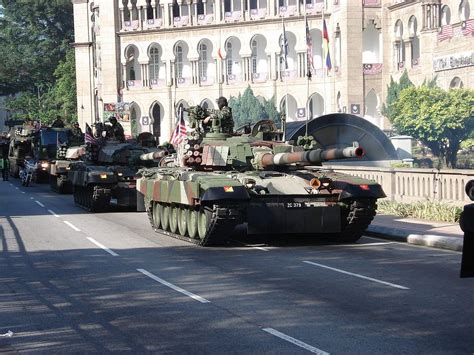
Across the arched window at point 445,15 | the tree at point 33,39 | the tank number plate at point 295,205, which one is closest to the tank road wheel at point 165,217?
the tank number plate at point 295,205

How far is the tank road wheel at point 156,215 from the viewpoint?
20.2 m

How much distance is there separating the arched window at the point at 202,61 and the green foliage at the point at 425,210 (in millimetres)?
52213

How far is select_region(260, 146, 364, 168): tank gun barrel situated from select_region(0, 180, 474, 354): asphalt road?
1.63 meters

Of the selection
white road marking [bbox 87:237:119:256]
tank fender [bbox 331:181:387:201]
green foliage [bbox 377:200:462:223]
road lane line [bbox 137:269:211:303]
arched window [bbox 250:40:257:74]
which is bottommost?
road lane line [bbox 137:269:211:303]

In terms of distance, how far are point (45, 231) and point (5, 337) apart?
1181 centimetres

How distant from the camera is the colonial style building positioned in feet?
187

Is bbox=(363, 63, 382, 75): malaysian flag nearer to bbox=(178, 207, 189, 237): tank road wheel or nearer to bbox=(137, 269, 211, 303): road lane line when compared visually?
bbox=(178, 207, 189, 237): tank road wheel

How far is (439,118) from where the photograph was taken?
45.2 m

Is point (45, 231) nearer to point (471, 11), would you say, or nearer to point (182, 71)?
point (471, 11)

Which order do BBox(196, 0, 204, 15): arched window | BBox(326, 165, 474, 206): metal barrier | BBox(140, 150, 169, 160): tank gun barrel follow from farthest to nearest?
BBox(196, 0, 204, 15): arched window, BBox(140, 150, 169, 160): tank gun barrel, BBox(326, 165, 474, 206): metal barrier

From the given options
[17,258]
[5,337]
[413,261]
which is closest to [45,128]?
[17,258]

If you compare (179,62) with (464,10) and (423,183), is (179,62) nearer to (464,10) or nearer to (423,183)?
(464,10)

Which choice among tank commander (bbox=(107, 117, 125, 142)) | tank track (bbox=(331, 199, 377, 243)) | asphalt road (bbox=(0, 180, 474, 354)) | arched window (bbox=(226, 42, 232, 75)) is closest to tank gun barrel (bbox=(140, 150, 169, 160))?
tank commander (bbox=(107, 117, 125, 142))

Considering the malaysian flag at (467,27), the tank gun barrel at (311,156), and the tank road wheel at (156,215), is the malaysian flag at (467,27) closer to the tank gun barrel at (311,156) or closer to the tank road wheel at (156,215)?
the tank road wheel at (156,215)
